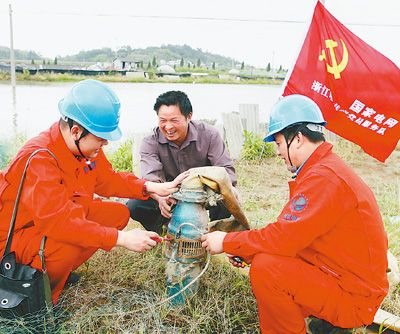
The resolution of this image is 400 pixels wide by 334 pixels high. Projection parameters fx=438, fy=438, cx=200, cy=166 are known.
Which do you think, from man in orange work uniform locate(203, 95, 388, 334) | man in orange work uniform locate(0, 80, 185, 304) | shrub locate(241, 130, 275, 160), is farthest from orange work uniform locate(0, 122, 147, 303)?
shrub locate(241, 130, 275, 160)

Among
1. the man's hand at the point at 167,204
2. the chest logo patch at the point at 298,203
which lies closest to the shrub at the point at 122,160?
the man's hand at the point at 167,204

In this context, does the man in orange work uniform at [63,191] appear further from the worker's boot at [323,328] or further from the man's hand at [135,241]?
the worker's boot at [323,328]

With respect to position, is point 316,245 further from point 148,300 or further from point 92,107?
point 92,107

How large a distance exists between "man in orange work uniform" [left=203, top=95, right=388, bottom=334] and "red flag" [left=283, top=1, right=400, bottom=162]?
3.42m

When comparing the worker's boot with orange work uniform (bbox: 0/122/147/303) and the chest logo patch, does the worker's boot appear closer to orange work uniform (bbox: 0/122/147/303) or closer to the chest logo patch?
the chest logo patch

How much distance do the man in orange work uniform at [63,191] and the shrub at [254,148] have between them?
6.11 metres

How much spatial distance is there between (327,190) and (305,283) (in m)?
0.56

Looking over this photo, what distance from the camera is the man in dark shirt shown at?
4090 millimetres

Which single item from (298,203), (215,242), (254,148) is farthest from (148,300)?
(254,148)

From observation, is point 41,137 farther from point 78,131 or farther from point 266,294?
point 266,294

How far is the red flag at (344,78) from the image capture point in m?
5.91

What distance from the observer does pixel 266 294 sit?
260cm

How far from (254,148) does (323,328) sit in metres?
6.28

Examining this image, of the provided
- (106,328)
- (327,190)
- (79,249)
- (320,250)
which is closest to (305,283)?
(320,250)
